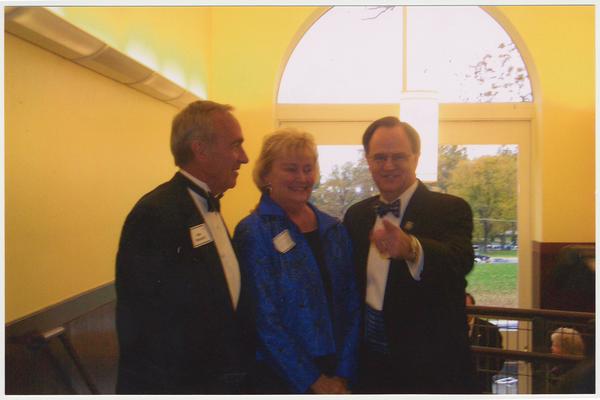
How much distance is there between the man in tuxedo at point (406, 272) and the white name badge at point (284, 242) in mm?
195

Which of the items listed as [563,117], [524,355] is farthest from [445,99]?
[524,355]

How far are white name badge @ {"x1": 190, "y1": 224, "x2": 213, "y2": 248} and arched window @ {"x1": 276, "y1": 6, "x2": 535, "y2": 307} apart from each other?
45 centimetres

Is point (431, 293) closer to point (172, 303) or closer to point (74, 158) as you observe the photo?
point (172, 303)

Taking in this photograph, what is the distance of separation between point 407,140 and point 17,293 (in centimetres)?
100

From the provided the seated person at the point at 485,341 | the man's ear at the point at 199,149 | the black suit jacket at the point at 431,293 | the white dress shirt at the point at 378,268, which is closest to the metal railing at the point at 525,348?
the seated person at the point at 485,341

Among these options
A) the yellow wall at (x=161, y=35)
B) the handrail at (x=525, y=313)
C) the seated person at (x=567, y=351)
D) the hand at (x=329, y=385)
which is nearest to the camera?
the hand at (x=329, y=385)

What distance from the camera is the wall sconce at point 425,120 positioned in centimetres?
143

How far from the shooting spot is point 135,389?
48.6 inches

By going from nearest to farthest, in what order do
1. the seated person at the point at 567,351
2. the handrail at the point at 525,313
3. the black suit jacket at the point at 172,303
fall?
the black suit jacket at the point at 172,303
the seated person at the point at 567,351
the handrail at the point at 525,313

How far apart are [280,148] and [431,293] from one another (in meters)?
0.51

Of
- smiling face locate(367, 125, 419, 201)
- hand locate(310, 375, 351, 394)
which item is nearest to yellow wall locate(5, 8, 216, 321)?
smiling face locate(367, 125, 419, 201)

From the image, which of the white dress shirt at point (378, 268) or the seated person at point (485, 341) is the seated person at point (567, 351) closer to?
the seated person at point (485, 341)

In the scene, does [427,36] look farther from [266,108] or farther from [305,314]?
[305,314]

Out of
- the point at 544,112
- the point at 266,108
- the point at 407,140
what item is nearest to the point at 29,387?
the point at 266,108
